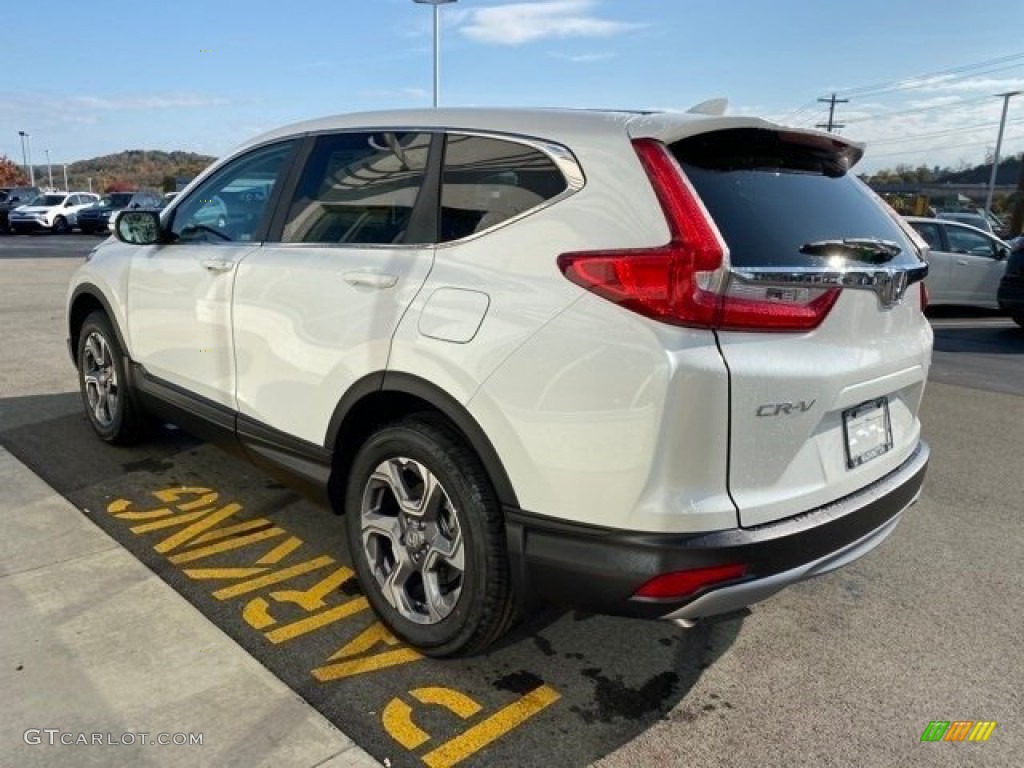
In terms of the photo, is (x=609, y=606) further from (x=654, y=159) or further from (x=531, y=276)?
(x=654, y=159)

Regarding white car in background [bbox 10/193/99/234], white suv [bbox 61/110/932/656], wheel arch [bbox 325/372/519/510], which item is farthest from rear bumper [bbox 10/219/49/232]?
wheel arch [bbox 325/372/519/510]

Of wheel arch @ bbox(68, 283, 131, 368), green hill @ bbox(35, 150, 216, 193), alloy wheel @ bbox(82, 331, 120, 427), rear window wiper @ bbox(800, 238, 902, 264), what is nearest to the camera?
rear window wiper @ bbox(800, 238, 902, 264)

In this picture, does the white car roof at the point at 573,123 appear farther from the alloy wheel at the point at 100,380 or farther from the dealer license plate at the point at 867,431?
the alloy wheel at the point at 100,380

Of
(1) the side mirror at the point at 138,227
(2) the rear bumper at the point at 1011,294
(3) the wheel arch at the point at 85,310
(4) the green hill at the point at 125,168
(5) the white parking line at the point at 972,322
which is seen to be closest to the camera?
(1) the side mirror at the point at 138,227

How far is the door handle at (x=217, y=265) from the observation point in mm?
3408

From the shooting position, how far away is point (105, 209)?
30125mm

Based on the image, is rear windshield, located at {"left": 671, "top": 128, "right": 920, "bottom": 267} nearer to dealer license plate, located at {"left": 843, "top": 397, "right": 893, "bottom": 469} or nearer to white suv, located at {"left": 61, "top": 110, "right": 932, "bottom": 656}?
white suv, located at {"left": 61, "top": 110, "right": 932, "bottom": 656}

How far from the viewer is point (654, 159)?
2.16m

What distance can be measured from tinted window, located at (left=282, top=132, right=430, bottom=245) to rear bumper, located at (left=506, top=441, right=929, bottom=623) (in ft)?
3.79

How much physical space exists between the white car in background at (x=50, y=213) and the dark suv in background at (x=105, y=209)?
56cm

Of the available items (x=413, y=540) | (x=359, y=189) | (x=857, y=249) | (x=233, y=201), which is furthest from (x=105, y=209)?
(x=857, y=249)

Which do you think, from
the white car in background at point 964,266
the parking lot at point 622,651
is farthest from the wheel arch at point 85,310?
the white car in background at point 964,266

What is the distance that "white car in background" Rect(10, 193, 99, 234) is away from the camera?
1158 inches

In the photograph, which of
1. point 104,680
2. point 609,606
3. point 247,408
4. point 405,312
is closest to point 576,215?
point 405,312
